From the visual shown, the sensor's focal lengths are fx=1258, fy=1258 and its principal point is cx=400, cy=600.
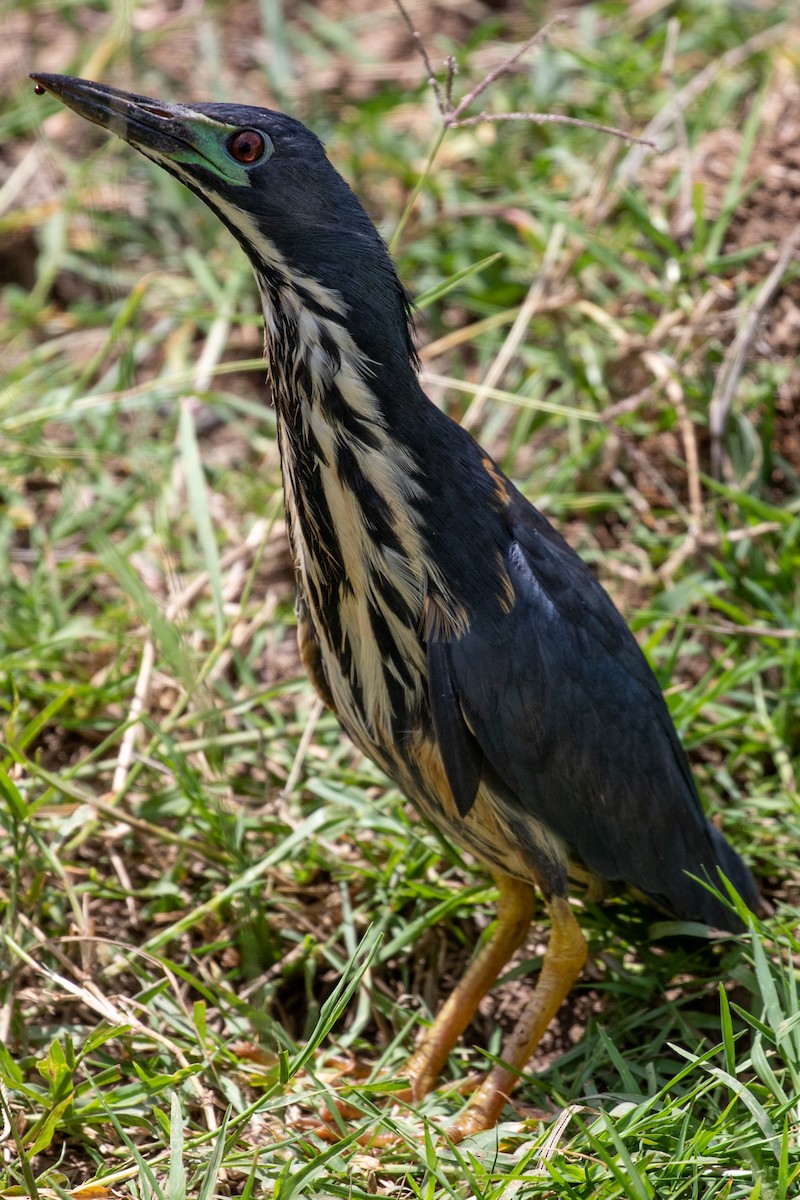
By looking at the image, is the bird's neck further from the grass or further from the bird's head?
the grass

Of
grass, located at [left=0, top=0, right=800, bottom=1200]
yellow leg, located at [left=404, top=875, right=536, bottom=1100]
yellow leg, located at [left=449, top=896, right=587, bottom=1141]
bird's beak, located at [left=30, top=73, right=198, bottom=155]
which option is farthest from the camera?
yellow leg, located at [left=404, top=875, right=536, bottom=1100]

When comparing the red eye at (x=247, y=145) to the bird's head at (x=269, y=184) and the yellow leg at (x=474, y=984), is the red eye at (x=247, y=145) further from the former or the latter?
the yellow leg at (x=474, y=984)

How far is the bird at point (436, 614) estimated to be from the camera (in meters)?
3.00

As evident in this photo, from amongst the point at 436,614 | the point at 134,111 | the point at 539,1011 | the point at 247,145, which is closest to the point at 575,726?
the point at 436,614

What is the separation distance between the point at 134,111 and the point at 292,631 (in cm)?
254

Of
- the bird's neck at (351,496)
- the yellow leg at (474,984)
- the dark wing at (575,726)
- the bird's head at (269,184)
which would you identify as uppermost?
the bird's head at (269,184)

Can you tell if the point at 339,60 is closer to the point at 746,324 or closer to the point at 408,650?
the point at 746,324

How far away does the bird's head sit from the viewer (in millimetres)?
2959

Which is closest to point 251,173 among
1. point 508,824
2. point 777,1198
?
point 508,824

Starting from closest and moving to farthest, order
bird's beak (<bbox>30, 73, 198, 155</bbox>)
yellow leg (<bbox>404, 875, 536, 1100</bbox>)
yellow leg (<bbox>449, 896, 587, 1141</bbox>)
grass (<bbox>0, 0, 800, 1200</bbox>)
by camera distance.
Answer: bird's beak (<bbox>30, 73, 198, 155</bbox>) < grass (<bbox>0, 0, 800, 1200</bbox>) < yellow leg (<bbox>449, 896, 587, 1141</bbox>) < yellow leg (<bbox>404, 875, 536, 1100</bbox>)

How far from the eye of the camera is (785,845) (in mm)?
4090

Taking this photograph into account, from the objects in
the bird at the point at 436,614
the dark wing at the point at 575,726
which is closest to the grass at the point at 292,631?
the bird at the point at 436,614

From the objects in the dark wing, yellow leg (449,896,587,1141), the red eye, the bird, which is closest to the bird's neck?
the bird

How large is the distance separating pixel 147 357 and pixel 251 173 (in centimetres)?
327
